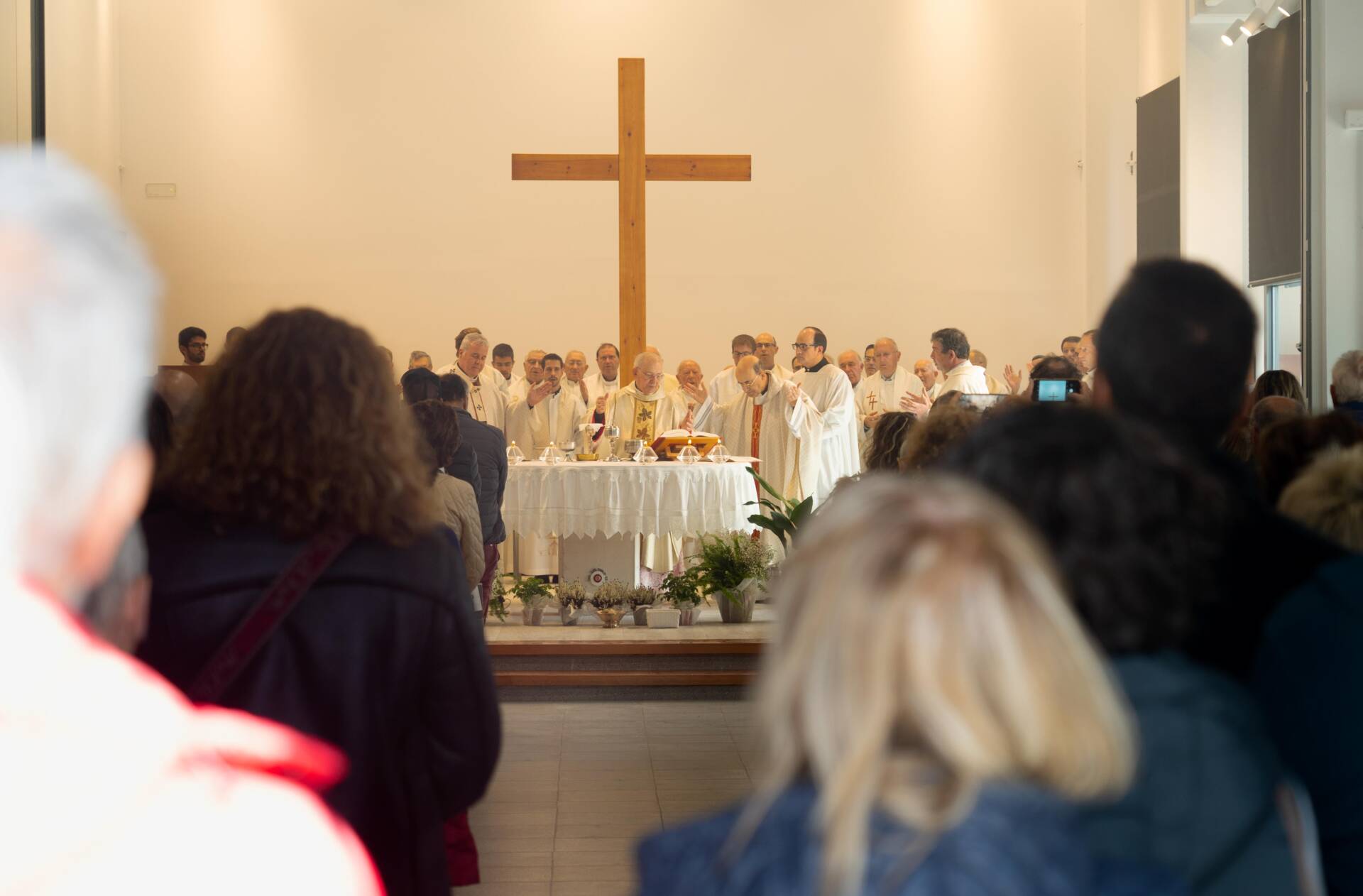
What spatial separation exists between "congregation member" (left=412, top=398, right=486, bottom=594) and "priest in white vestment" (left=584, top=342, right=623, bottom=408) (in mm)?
7061

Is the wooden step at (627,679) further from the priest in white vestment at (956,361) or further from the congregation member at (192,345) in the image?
the congregation member at (192,345)

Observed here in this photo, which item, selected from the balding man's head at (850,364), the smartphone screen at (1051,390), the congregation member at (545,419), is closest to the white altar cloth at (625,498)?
the congregation member at (545,419)

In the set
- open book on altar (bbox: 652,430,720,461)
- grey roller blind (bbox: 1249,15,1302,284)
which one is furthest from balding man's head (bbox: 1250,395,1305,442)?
grey roller blind (bbox: 1249,15,1302,284)

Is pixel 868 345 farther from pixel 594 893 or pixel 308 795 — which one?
pixel 308 795

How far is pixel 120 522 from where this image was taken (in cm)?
84

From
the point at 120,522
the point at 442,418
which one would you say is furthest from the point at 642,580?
the point at 120,522

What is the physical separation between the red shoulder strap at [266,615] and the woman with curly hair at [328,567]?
0.05ft

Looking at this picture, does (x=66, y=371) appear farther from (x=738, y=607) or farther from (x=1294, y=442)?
(x=738, y=607)

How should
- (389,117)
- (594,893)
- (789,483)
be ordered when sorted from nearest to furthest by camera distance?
(594,893) < (789,483) < (389,117)

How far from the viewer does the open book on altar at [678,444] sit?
327 inches

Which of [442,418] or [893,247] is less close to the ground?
[893,247]

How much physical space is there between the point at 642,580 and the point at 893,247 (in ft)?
23.3

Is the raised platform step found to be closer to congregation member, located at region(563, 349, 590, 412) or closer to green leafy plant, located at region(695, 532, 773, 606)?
green leafy plant, located at region(695, 532, 773, 606)

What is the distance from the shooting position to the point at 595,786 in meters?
5.01
